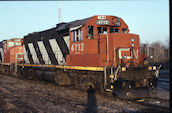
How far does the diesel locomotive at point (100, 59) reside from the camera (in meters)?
7.54

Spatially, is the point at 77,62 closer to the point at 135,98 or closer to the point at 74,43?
the point at 74,43

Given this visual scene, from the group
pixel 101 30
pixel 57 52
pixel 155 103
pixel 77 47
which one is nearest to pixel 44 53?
pixel 57 52

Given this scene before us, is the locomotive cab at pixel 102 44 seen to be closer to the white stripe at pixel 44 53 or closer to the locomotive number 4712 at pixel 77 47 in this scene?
the locomotive number 4712 at pixel 77 47

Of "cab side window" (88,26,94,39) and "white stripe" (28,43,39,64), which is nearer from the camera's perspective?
"cab side window" (88,26,94,39)

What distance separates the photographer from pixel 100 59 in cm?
824

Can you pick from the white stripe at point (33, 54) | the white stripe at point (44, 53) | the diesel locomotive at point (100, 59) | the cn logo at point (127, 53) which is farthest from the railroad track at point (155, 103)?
the white stripe at point (33, 54)

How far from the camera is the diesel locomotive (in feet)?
24.7

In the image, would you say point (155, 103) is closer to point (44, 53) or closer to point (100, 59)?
point (100, 59)

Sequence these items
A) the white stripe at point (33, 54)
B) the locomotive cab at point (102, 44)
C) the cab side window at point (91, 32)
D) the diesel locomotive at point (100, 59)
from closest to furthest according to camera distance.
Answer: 1. the diesel locomotive at point (100, 59)
2. the locomotive cab at point (102, 44)
3. the cab side window at point (91, 32)
4. the white stripe at point (33, 54)

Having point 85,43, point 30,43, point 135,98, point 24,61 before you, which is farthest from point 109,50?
point 24,61

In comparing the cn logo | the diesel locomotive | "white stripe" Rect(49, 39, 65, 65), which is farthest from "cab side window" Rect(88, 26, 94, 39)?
"white stripe" Rect(49, 39, 65, 65)

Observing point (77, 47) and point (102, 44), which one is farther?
point (77, 47)

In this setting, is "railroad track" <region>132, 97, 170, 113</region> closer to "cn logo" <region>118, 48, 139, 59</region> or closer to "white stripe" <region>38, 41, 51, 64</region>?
"cn logo" <region>118, 48, 139, 59</region>

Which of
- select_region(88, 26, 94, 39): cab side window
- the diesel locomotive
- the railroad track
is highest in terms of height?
Result: select_region(88, 26, 94, 39): cab side window
